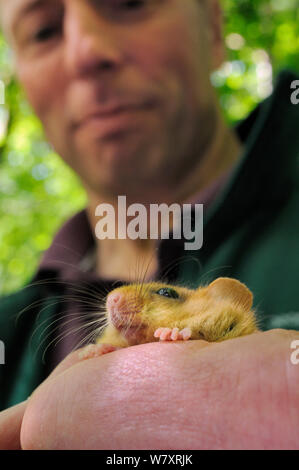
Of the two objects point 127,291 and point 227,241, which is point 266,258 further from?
point 127,291

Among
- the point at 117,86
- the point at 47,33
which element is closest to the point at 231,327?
the point at 117,86

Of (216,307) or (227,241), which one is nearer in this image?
(216,307)

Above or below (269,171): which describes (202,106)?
above

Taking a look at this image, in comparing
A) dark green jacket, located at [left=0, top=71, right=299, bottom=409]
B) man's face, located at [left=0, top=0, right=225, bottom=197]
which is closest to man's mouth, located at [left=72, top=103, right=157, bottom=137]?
man's face, located at [left=0, top=0, right=225, bottom=197]

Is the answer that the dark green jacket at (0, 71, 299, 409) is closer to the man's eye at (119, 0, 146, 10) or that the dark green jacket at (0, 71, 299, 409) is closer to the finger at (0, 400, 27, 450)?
the finger at (0, 400, 27, 450)

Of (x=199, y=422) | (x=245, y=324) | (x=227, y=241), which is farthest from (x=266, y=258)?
(x=199, y=422)

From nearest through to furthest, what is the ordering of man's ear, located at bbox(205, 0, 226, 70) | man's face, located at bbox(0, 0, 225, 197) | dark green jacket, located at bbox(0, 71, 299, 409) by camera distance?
1. dark green jacket, located at bbox(0, 71, 299, 409)
2. man's face, located at bbox(0, 0, 225, 197)
3. man's ear, located at bbox(205, 0, 226, 70)

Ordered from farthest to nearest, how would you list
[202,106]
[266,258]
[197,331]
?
1. [202,106]
2. [266,258]
3. [197,331]
